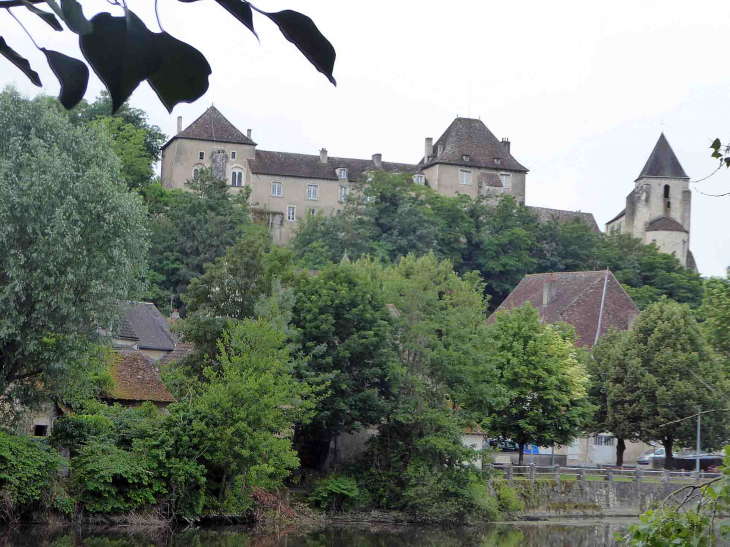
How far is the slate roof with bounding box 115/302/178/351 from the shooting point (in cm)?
4544

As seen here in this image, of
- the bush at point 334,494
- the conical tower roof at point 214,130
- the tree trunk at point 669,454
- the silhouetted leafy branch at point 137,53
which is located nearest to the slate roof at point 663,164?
the conical tower roof at point 214,130

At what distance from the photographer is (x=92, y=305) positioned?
92.8 feet

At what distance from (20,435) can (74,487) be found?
81.1 inches

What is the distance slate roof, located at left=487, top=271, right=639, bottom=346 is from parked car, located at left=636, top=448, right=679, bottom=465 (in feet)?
22.2

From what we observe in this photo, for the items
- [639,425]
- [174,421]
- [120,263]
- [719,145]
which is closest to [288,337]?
[174,421]

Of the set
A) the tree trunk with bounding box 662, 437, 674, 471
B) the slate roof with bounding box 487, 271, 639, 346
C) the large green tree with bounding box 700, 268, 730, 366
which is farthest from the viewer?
the slate roof with bounding box 487, 271, 639, 346

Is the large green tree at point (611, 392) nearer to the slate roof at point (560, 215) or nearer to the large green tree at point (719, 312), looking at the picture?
the large green tree at point (719, 312)

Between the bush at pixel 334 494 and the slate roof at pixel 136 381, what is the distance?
5.59 metres

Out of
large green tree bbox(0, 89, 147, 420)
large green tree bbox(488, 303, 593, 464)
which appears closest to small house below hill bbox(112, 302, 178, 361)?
large green tree bbox(0, 89, 147, 420)

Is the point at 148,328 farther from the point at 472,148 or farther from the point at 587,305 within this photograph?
the point at 472,148

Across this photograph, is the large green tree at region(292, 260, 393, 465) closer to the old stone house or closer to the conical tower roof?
the old stone house

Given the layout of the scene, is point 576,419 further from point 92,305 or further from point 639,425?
point 92,305

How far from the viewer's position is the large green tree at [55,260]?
2723 cm

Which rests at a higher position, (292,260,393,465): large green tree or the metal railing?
(292,260,393,465): large green tree
